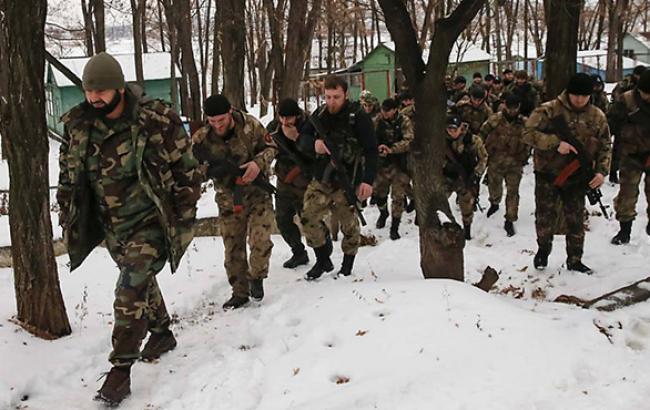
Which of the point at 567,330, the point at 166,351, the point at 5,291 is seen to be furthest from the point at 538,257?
the point at 5,291

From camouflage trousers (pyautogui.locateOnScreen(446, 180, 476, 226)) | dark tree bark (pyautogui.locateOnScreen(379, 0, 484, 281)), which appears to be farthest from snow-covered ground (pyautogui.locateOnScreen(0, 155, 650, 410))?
camouflage trousers (pyautogui.locateOnScreen(446, 180, 476, 226))

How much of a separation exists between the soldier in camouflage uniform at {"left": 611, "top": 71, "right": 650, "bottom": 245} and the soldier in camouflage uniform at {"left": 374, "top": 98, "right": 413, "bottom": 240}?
103 inches

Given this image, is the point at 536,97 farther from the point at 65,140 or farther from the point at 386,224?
the point at 65,140

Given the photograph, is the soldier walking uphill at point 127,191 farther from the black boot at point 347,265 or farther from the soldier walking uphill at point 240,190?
the black boot at point 347,265

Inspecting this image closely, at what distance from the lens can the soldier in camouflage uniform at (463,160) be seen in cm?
819

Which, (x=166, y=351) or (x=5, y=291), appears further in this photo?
(x=5, y=291)

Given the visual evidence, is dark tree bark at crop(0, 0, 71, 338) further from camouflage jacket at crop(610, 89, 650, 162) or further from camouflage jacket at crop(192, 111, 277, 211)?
camouflage jacket at crop(610, 89, 650, 162)

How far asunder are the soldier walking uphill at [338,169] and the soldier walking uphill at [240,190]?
55 centimetres

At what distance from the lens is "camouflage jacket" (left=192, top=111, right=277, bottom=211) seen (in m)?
5.38

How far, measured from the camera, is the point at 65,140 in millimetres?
4172

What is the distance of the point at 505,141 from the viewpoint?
344 inches

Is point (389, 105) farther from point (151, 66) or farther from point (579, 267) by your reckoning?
point (151, 66)

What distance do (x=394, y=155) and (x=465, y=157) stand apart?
1.05 m

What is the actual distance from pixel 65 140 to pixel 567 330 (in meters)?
3.46
